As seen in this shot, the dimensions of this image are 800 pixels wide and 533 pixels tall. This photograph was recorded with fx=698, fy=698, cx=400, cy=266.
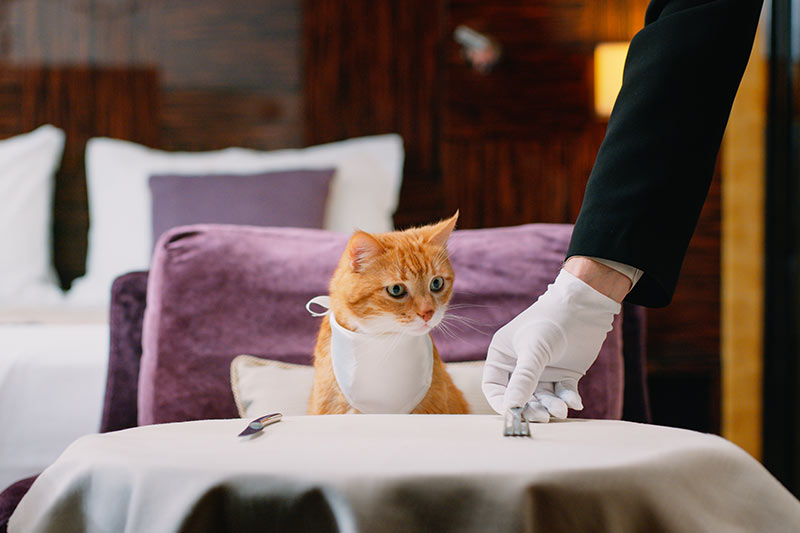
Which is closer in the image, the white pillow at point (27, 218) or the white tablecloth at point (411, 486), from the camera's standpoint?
the white tablecloth at point (411, 486)

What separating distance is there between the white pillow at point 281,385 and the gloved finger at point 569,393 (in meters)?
0.06

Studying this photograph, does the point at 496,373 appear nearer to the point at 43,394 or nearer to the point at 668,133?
the point at 668,133

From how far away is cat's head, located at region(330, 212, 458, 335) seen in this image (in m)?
0.60

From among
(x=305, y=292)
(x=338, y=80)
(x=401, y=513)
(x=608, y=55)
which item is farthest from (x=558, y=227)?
(x=338, y=80)

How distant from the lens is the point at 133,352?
104 centimetres

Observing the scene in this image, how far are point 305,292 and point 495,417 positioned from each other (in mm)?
471

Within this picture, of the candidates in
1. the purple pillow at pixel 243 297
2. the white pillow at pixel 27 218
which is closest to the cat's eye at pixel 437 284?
the purple pillow at pixel 243 297

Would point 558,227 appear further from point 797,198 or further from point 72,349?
point 797,198

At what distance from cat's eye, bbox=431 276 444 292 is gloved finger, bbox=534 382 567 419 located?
13 centimetres

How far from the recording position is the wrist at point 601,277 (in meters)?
0.56

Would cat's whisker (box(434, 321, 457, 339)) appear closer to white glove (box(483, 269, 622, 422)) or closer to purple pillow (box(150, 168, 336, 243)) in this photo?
white glove (box(483, 269, 622, 422))

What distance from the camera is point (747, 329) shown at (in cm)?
238

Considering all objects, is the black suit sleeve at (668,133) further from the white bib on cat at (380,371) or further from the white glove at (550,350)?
the white bib on cat at (380,371)

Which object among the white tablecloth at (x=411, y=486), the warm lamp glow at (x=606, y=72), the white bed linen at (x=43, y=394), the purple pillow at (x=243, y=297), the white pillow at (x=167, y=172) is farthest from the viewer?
the warm lamp glow at (x=606, y=72)
